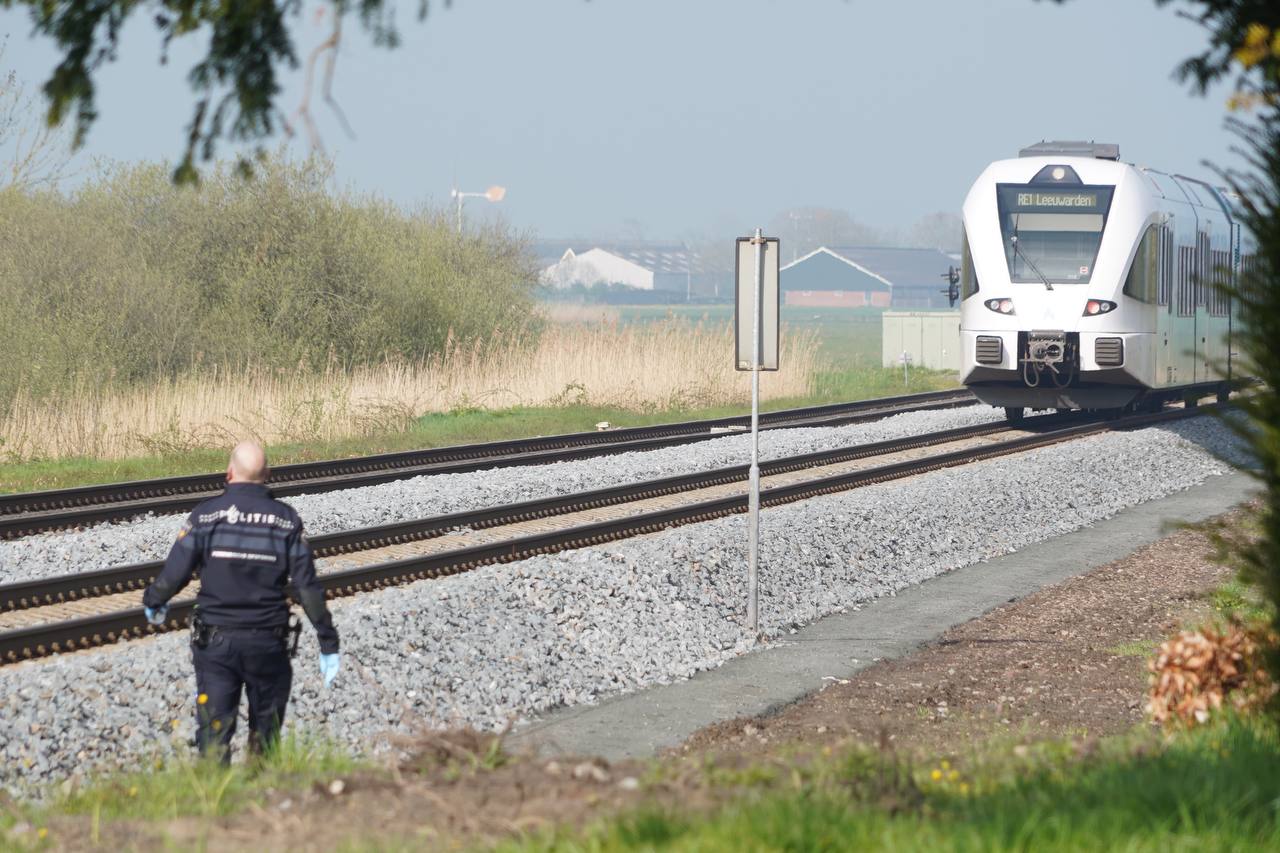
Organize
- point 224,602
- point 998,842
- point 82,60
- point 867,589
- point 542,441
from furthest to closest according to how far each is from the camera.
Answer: point 542,441, point 867,589, point 224,602, point 82,60, point 998,842

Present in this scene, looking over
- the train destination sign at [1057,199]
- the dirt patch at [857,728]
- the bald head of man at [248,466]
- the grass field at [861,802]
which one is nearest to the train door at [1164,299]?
the train destination sign at [1057,199]

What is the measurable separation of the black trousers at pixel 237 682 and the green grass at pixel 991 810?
8.03 feet

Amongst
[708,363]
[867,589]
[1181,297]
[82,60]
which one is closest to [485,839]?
[82,60]

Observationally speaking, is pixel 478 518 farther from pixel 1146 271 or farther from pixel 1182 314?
pixel 1182 314

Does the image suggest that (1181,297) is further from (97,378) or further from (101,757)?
(101,757)

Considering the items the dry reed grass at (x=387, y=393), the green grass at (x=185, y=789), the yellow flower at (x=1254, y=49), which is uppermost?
the yellow flower at (x=1254, y=49)

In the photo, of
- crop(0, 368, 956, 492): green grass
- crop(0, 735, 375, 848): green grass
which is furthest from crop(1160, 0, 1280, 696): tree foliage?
crop(0, 368, 956, 492): green grass

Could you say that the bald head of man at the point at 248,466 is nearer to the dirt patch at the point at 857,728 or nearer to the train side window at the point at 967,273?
the dirt patch at the point at 857,728

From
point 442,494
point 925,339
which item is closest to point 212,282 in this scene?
point 442,494

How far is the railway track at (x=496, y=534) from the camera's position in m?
9.99

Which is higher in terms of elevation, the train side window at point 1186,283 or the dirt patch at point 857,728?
the train side window at point 1186,283

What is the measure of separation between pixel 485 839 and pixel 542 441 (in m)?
17.5

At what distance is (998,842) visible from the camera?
4.38 metres

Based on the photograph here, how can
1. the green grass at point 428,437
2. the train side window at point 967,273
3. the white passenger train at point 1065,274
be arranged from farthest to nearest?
the train side window at point 967,273, the white passenger train at point 1065,274, the green grass at point 428,437
